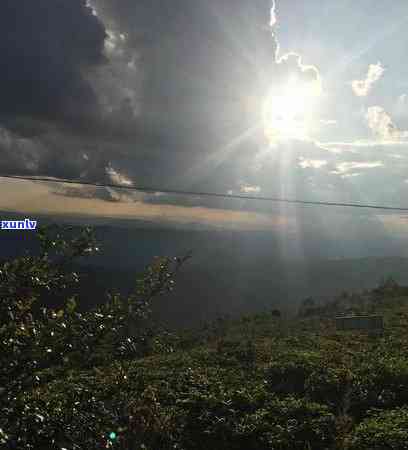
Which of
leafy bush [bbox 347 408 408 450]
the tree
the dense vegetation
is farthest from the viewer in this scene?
A: leafy bush [bbox 347 408 408 450]

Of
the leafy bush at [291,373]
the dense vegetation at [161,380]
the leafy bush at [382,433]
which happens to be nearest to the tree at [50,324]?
the dense vegetation at [161,380]

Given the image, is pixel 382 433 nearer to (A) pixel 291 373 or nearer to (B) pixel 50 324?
(A) pixel 291 373

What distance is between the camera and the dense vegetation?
4.37 meters

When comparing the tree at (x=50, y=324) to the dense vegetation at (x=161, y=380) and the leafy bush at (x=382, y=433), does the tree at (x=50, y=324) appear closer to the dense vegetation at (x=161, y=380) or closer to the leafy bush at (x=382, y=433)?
the dense vegetation at (x=161, y=380)

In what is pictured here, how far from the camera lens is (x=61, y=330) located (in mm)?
4383

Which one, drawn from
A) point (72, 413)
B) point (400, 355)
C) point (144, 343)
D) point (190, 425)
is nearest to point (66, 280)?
point (144, 343)

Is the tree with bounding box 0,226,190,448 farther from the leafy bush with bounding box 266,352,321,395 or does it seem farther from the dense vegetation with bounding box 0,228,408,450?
the leafy bush with bounding box 266,352,321,395

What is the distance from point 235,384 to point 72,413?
308 inches

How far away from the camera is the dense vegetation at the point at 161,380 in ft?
14.3

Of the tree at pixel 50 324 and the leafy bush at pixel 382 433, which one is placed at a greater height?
the tree at pixel 50 324

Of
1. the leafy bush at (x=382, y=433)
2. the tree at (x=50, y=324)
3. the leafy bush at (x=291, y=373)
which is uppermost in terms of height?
the tree at (x=50, y=324)

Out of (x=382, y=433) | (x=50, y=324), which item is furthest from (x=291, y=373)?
(x=50, y=324)

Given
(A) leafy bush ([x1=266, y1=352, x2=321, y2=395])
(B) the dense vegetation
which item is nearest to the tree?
(B) the dense vegetation

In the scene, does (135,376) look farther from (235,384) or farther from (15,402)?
(15,402)
